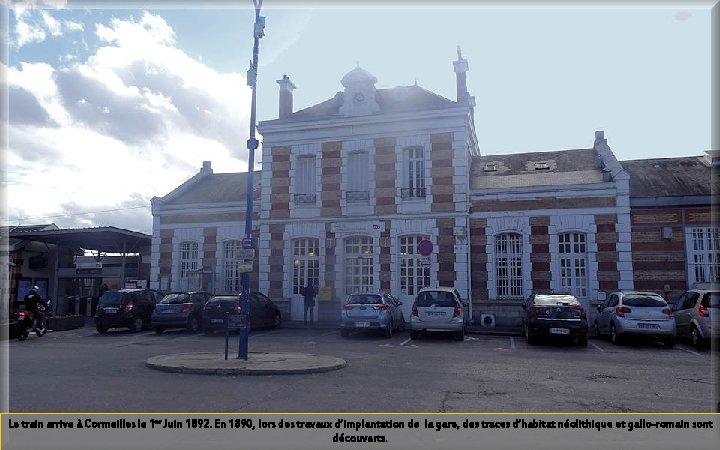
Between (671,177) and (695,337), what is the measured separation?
967cm

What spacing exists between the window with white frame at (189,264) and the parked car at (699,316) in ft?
63.7

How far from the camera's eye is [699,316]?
47.0 feet

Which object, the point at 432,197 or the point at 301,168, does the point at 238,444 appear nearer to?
the point at 432,197

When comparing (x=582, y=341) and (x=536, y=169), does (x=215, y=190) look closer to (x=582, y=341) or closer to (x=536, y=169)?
(x=536, y=169)

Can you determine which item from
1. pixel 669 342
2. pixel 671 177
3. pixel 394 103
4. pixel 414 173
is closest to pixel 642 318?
pixel 669 342

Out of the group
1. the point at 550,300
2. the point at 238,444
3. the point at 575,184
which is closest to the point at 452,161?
the point at 575,184

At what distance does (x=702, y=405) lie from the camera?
7.56 m

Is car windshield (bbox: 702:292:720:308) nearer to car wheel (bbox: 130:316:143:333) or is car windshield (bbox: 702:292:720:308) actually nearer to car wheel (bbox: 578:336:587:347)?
car wheel (bbox: 578:336:587:347)

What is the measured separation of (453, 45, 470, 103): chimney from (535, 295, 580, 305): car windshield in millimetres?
10593

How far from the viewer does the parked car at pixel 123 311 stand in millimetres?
19109

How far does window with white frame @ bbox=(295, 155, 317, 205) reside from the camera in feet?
76.1

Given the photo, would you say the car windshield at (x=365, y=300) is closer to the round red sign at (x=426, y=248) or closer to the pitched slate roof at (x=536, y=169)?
the round red sign at (x=426, y=248)

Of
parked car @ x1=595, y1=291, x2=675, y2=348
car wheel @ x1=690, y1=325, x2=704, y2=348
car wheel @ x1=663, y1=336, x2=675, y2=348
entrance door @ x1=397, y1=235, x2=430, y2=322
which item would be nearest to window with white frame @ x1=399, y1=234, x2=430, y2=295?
entrance door @ x1=397, y1=235, x2=430, y2=322

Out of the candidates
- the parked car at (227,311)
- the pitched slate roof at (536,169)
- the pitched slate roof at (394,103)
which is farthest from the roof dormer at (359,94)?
the parked car at (227,311)
